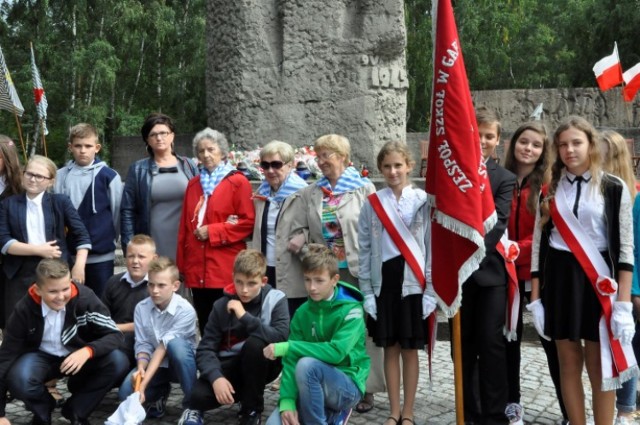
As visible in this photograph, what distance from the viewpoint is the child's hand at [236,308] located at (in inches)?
161

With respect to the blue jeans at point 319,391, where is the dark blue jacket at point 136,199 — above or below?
above

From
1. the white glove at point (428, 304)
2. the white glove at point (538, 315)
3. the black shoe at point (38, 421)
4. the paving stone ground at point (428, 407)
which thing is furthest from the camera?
the paving stone ground at point (428, 407)

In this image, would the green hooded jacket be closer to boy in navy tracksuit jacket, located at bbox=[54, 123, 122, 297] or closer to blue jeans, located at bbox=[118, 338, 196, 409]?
blue jeans, located at bbox=[118, 338, 196, 409]

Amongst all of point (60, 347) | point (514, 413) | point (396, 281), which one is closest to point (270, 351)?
point (396, 281)

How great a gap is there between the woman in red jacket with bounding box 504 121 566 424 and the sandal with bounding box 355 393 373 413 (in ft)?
2.58

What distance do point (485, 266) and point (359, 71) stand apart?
13.1 ft

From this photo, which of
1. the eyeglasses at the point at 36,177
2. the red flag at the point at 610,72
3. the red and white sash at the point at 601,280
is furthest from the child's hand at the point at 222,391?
the red flag at the point at 610,72

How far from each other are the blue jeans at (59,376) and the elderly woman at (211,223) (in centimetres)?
72

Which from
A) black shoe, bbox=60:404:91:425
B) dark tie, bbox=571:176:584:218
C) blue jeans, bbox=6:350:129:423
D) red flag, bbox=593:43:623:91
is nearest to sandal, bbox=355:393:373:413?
blue jeans, bbox=6:350:129:423

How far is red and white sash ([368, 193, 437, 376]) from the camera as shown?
392cm

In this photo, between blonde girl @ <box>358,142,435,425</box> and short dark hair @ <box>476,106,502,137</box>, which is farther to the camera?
short dark hair @ <box>476,106,502,137</box>

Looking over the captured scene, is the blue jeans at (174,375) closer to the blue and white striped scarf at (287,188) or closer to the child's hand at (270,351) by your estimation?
the child's hand at (270,351)

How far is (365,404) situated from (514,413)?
2.76ft

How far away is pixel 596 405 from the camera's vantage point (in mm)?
3537
